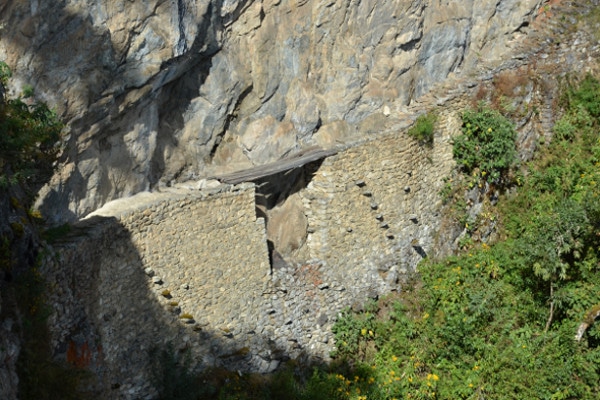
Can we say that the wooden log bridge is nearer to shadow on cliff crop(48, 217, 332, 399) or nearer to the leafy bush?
shadow on cliff crop(48, 217, 332, 399)

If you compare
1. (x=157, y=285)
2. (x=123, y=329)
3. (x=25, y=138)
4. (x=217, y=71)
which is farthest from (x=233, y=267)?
(x=25, y=138)

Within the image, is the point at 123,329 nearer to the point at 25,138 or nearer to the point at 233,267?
the point at 233,267

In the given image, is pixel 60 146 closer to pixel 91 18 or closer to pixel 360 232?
pixel 91 18

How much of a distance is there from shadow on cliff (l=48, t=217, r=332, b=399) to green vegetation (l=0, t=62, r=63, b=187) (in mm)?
894

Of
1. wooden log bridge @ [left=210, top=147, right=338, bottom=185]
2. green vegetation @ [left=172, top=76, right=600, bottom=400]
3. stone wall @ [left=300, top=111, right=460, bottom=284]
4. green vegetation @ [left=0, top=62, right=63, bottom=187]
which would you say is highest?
green vegetation @ [left=0, top=62, right=63, bottom=187]

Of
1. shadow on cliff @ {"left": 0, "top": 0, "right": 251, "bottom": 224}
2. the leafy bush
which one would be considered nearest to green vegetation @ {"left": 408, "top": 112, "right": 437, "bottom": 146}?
the leafy bush

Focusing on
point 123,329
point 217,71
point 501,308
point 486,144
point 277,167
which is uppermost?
point 217,71

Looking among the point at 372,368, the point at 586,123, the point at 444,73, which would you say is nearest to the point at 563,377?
the point at 372,368

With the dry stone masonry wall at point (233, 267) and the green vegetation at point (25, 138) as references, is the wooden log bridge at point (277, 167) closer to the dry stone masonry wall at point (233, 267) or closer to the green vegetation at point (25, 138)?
the dry stone masonry wall at point (233, 267)

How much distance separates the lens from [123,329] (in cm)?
830

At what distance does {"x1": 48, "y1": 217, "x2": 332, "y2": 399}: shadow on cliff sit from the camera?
7477 mm

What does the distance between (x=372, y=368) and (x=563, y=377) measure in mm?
2646

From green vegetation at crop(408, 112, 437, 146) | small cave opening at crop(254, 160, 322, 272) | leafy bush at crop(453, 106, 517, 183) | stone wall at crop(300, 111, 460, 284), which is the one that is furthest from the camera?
leafy bush at crop(453, 106, 517, 183)

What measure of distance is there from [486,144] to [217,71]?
190 inches
